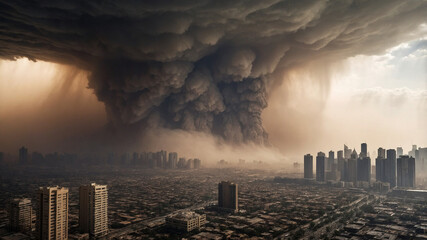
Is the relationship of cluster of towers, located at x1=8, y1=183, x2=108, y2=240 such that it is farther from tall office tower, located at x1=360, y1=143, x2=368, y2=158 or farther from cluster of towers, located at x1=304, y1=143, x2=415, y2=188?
tall office tower, located at x1=360, y1=143, x2=368, y2=158

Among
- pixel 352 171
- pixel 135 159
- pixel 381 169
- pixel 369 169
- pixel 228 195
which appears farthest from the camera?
A: pixel 135 159

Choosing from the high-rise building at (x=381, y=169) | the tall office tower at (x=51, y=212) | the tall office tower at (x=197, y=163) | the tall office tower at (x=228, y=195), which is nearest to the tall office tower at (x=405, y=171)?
the high-rise building at (x=381, y=169)

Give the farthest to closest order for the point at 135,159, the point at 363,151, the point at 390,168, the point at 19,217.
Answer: the point at 135,159, the point at 363,151, the point at 390,168, the point at 19,217

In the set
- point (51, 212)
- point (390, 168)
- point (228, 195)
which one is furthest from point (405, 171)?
point (51, 212)

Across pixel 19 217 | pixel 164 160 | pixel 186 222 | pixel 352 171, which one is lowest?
pixel 186 222

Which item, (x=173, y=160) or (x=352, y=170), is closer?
(x=352, y=170)

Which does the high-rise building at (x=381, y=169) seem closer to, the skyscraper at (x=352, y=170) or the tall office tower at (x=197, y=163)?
the skyscraper at (x=352, y=170)

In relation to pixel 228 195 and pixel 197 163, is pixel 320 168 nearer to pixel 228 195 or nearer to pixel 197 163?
pixel 197 163

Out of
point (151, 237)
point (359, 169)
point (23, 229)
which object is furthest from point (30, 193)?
point (359, 169)

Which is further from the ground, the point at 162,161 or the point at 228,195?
the point at 162,161
